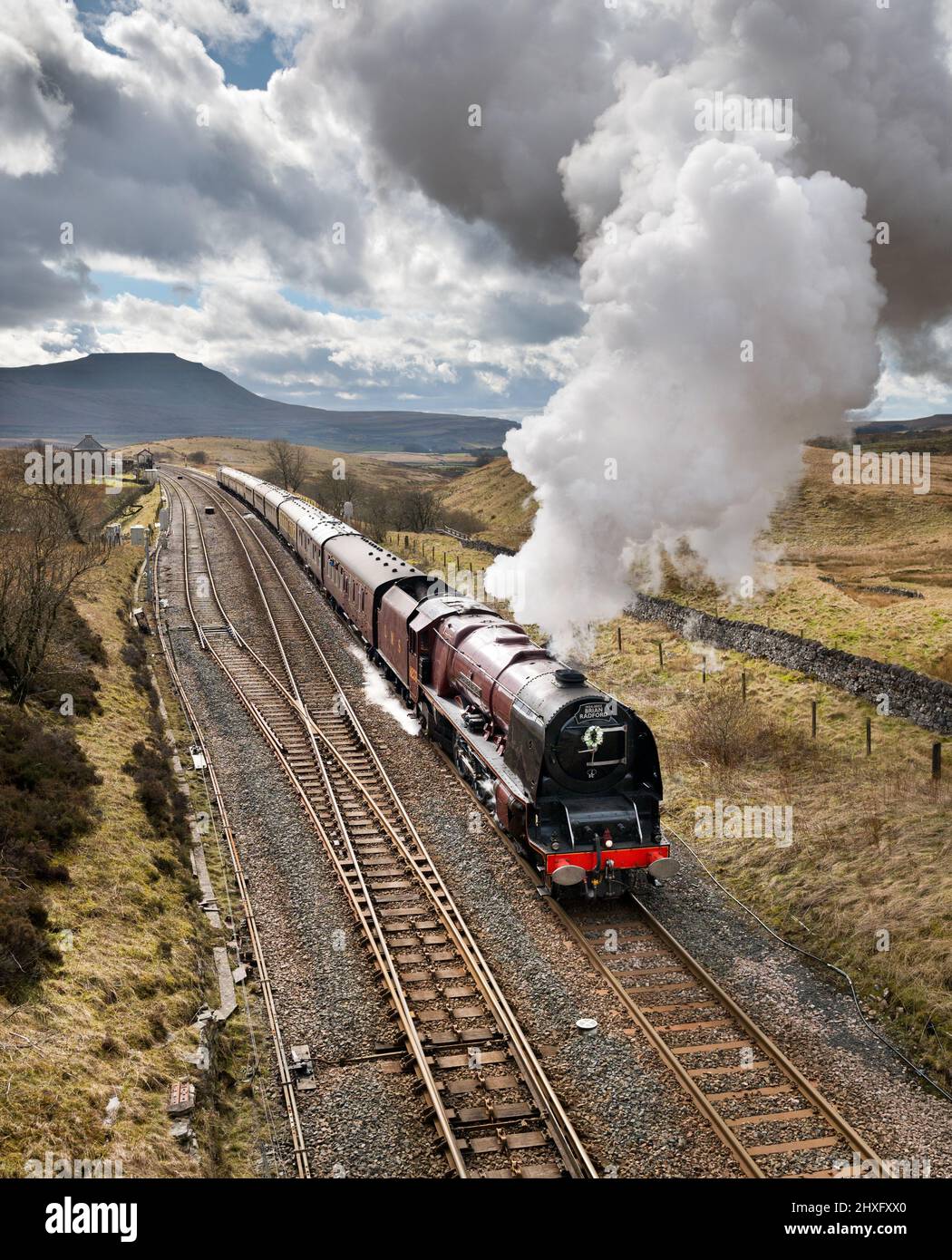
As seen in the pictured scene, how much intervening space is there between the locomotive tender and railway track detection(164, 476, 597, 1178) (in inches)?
75.9

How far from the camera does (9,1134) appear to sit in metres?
8.43

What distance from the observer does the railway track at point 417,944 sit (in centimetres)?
946

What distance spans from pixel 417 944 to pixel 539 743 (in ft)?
12.5

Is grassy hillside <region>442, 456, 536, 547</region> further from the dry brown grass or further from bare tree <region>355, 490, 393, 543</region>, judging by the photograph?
the dry brown grass

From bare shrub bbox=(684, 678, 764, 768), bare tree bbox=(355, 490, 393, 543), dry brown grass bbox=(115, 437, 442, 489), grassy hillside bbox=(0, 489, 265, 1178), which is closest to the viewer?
grassy hillside bbox=(0, 489, 265, 1178)

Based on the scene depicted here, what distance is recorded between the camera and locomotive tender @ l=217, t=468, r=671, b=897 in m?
14.5

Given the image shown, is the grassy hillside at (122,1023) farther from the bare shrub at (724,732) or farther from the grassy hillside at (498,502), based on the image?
the grassy hillside at (498,502)

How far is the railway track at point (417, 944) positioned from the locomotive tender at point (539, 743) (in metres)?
1.93

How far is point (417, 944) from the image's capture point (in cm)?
1340

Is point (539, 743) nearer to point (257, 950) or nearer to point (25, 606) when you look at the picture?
point (257, 950)

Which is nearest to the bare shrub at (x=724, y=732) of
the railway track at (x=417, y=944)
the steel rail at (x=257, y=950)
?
the railway track at (x=417, y=944)

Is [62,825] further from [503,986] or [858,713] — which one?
[858,713]

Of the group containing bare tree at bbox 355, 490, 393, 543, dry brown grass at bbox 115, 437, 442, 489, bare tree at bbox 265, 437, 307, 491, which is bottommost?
bare tree at bbox 355, 490, 393, 543

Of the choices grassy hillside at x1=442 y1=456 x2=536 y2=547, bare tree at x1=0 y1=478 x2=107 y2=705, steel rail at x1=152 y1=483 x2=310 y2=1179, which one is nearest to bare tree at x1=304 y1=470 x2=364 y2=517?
grassy hillside at x1=442 y1=456 x2=536 y2=547
